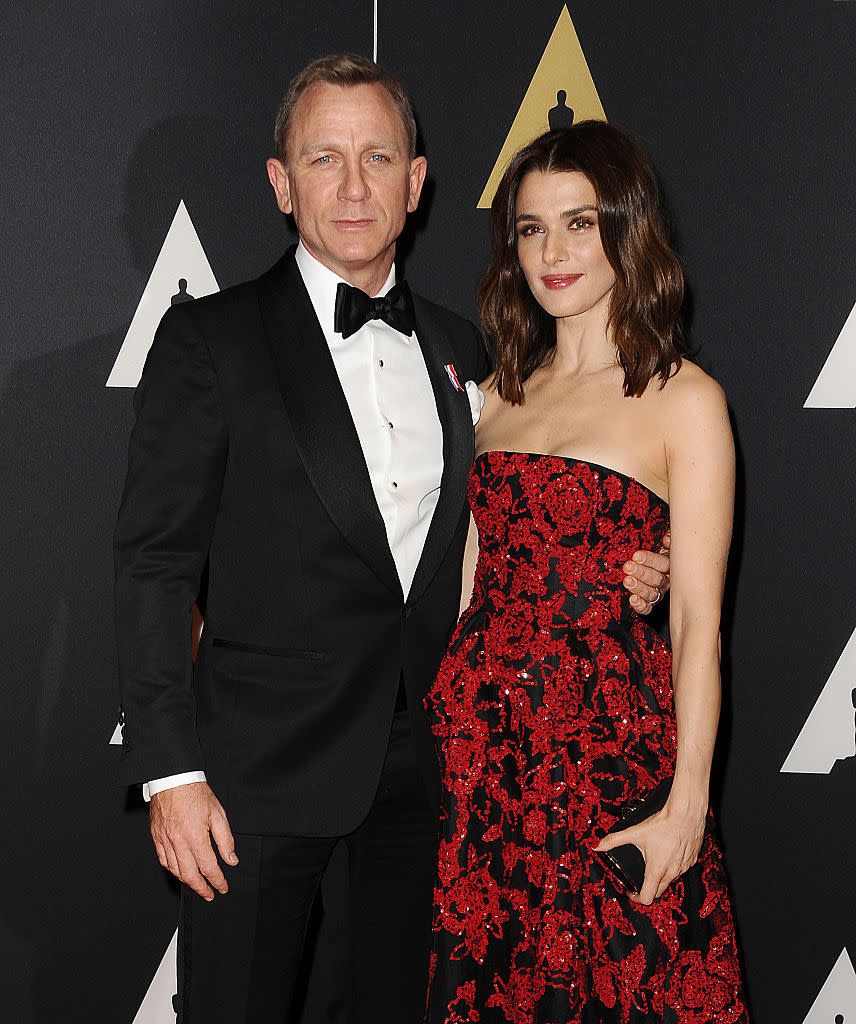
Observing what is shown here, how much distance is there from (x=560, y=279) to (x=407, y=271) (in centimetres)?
64

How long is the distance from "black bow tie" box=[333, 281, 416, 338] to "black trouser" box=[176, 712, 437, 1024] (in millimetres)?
675

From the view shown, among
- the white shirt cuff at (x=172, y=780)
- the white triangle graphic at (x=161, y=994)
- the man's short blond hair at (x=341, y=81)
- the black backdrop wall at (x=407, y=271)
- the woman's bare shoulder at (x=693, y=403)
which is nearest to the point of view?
the white shirt cuff at (x=172, y=780)

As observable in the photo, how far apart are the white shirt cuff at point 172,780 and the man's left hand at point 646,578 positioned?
782mm

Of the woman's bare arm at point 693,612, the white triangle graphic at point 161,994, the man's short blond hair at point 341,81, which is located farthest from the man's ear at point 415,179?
the white triangle graphic at point 161,994

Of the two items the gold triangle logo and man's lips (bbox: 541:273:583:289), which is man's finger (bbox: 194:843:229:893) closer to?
man's lips (bbox: 541:273:583:289)

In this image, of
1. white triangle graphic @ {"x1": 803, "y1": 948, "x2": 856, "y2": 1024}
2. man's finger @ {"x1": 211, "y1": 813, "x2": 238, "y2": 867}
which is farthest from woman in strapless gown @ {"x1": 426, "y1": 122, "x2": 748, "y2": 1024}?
white triangle graphic @ {"x1": 803, "y1": 948, "x2": 856, "y2": 1024}

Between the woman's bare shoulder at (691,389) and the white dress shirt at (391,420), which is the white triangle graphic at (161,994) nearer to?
the white dress shirt at (391,420)

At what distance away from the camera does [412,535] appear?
78.9 inches

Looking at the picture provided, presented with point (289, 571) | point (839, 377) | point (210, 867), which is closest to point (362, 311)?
point (289, 571)

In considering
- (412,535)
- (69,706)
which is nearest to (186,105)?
(412,535)

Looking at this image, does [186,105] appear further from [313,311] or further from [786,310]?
[786,310]

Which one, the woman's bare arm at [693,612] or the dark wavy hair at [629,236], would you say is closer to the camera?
the woman's bare arm at [693,612]

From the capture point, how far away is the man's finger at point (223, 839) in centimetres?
181

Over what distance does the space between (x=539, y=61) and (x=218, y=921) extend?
193 centimetres
